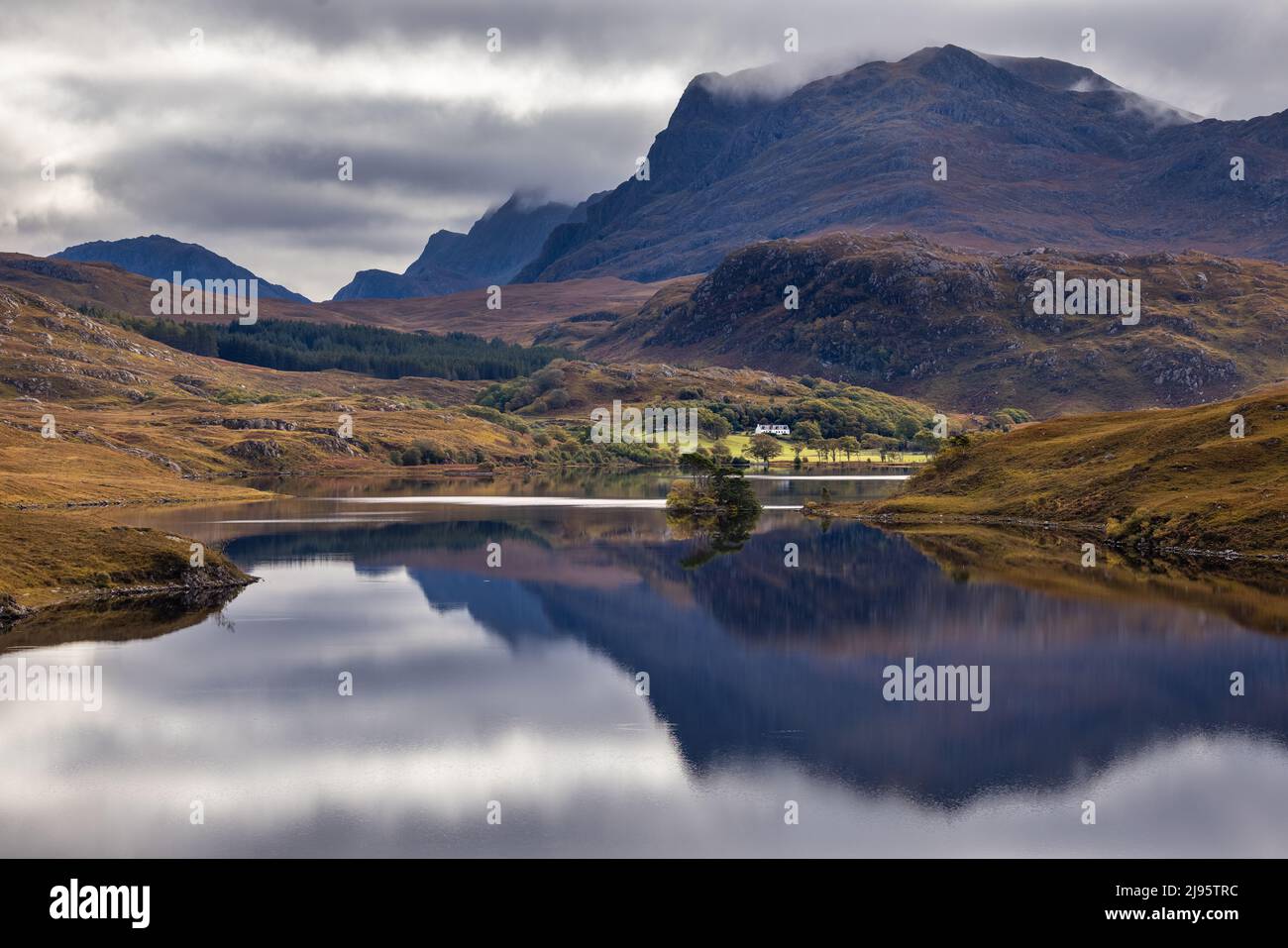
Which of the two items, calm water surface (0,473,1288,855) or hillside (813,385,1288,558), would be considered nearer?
calm water surface (0,473,1288,855)

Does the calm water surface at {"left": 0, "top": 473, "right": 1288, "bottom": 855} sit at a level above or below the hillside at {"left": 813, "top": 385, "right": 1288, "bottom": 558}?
below

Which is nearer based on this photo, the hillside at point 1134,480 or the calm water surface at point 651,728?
the calm water surface at point 651,728

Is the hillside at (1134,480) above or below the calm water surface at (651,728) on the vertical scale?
above
